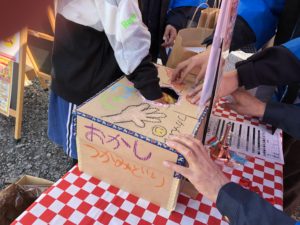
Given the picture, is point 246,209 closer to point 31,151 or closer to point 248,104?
point 248,104

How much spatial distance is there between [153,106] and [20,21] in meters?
0.89

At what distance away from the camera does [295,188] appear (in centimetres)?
151

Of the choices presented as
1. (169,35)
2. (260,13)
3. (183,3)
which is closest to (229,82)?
(260,13)

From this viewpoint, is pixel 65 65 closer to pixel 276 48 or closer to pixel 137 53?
pixel 137 53

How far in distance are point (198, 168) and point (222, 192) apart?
0.29 feet

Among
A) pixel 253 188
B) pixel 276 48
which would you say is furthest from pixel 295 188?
pixel 276 48

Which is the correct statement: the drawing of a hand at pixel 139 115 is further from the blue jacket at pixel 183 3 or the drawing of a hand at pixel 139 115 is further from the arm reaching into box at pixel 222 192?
the blue jacket at pixel 183 3

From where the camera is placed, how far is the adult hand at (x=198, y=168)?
786 mm

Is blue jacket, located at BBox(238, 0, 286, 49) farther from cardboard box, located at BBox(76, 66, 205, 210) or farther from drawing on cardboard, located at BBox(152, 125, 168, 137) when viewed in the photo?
drawing on cardboard, located at BBox(152, 125, 168, 137)

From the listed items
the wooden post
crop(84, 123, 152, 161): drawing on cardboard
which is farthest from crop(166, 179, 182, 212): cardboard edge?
the wooden post

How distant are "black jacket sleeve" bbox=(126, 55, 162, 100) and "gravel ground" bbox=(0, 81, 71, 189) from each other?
1.25 metres

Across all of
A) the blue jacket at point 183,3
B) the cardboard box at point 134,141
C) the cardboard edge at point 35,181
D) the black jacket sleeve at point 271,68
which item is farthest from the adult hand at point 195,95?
the blue jacket at point 183,3

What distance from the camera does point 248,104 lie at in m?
1.30

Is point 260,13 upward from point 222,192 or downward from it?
upward
